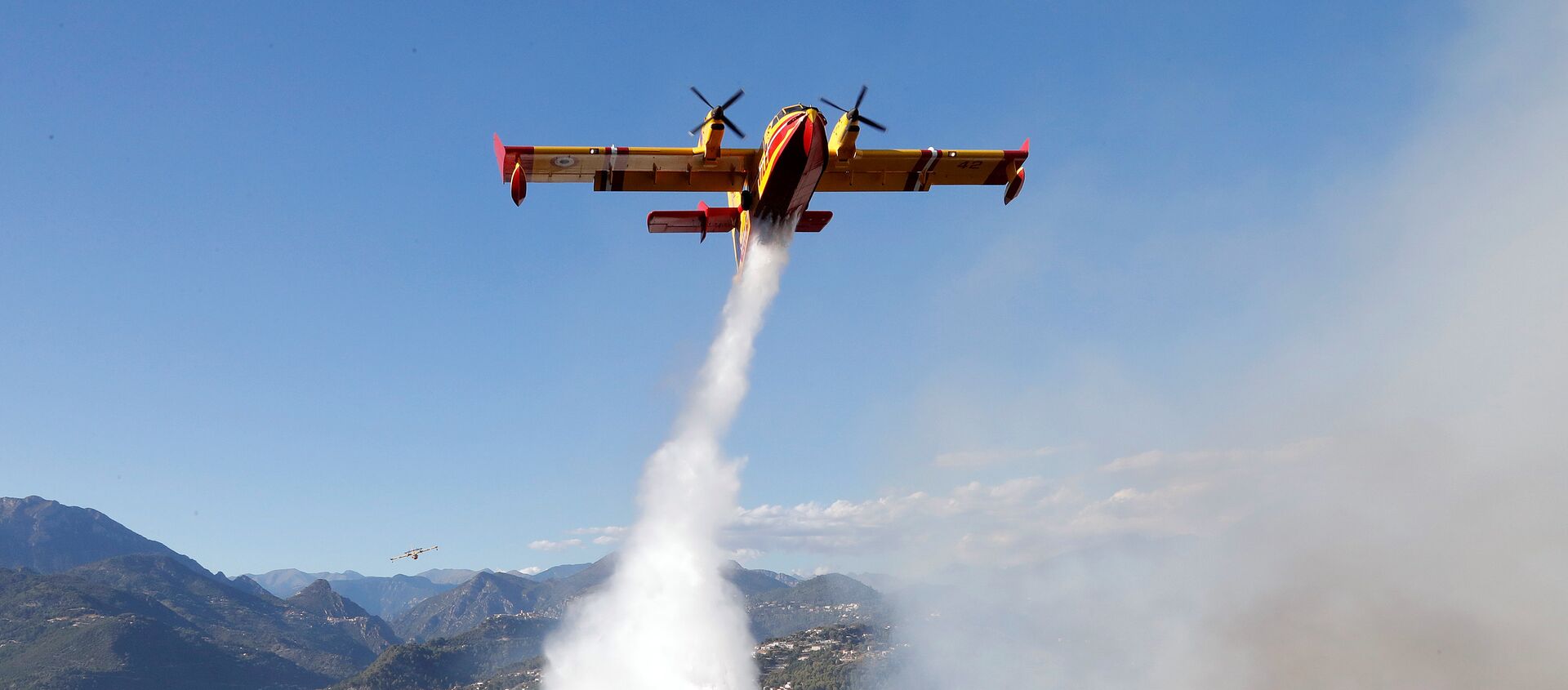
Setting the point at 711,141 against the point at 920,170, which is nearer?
the point at 711,141

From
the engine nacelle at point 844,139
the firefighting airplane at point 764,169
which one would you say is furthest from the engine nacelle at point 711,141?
the engine nacelle at point 844,139

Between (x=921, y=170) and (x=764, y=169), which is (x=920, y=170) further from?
(x=764, y=169)

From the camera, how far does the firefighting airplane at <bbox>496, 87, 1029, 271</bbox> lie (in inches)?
1583

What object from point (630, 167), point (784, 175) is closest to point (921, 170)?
point (784, 175)

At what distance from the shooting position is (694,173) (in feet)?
148

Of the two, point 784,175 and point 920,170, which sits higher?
point 920,170

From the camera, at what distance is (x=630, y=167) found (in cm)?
4362

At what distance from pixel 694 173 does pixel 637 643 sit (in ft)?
355

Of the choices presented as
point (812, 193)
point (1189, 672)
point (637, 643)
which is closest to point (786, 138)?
point (812, 193)

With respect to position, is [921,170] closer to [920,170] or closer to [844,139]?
[920,170]

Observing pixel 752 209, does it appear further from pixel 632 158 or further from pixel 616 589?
pixel 616 589

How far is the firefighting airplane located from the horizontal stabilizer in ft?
0.17

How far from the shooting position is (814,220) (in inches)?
1892

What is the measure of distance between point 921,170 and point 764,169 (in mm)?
10637
